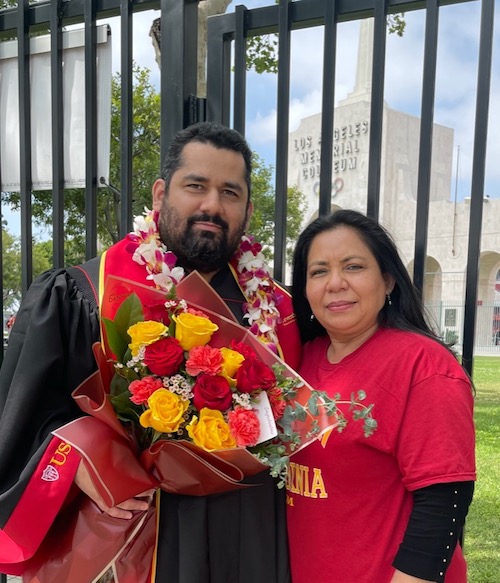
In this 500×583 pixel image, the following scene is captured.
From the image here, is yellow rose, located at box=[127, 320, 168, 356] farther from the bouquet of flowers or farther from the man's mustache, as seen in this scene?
the man's mustache

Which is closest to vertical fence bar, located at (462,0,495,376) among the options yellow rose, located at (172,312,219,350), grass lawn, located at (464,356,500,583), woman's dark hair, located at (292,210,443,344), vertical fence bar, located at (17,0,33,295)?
woman's dark hair, located at (292,210,443,344)

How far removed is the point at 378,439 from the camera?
1698mm

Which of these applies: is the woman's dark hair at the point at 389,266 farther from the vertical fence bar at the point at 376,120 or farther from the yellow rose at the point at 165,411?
the yellow rose at the point at 165,411

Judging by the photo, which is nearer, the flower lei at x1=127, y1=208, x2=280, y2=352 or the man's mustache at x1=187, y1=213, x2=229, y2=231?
the flower lei at x1=127, y1=208, x2=280, y2=352

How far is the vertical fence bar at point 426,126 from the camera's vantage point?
208 centimetres

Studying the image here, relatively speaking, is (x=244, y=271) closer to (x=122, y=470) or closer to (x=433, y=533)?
(x=122, y=470)

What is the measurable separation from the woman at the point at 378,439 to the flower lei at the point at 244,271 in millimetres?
211

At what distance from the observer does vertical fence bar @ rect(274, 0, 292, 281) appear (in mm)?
2234

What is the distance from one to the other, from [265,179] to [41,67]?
9.90 meters

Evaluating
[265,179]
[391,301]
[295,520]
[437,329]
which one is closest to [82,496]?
[295,520]

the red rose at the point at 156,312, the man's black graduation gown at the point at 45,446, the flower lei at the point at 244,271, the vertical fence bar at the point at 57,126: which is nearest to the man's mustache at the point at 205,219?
the flower lei at the point at 244,271

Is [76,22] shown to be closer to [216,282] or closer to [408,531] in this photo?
[216,282]

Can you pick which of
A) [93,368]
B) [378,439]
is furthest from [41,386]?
[378,439]

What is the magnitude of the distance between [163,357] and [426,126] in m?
1.33
